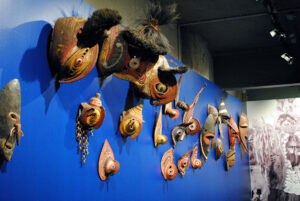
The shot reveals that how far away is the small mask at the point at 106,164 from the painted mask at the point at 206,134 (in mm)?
1868

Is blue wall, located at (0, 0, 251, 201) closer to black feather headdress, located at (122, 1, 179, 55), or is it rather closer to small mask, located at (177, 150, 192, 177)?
black feather headdress, located at (122, 1, 179, 55)

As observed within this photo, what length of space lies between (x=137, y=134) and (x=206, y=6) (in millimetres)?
2465

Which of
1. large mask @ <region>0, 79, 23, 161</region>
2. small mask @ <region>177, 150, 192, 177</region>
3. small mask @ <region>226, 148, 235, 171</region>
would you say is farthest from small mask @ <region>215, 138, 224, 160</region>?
large mask @ <region>0, 79, 23, 161</region>

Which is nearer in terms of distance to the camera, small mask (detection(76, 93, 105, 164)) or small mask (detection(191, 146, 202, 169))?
small mask (detection(76, 93, 105, 164))

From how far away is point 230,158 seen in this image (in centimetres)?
484

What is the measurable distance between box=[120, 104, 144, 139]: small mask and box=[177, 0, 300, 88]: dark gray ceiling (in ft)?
7.09

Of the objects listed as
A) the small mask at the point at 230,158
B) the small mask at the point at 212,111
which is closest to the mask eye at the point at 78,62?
the small mask at the point at 212,111

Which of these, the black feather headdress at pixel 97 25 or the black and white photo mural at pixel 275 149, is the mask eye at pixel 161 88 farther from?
the black and white photo mural at pixel 275 149

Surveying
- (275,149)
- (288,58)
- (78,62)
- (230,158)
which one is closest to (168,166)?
(78,62)

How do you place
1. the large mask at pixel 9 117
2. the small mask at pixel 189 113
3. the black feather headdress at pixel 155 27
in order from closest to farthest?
the large mask at pixel 9 117 < the black feather headdress at pixel 155 27 < the small mask at pixel 189 113

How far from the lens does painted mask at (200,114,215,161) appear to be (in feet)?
12.4

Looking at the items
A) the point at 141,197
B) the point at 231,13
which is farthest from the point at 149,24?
the point at 231,13

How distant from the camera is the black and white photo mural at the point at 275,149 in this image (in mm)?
5656

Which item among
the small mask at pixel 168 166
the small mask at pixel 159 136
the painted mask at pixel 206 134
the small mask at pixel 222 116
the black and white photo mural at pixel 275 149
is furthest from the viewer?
the black and white photo mural at pixel 275 149
